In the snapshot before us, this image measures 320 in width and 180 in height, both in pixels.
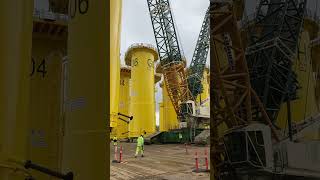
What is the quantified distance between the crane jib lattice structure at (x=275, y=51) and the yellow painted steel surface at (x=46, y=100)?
190 inches

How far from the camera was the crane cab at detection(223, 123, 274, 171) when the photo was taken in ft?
17.4

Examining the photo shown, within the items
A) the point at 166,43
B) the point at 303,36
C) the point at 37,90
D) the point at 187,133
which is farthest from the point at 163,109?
the point at 303,36

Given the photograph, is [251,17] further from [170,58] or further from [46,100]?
[170,58]

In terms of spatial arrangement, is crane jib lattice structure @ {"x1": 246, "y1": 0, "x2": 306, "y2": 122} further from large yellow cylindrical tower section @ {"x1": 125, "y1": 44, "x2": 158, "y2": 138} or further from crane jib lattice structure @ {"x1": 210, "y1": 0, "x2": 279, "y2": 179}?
large yellow cylindrical tower section @ {"x1": 125, "y1": 44, "x2": 158, "y2": 138}

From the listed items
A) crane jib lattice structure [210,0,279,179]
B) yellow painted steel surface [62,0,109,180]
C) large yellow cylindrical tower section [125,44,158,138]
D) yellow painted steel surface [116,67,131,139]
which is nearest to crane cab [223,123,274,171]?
crane jib lattice structure [210,0,279,179]

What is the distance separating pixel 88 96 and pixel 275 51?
241 centimetres

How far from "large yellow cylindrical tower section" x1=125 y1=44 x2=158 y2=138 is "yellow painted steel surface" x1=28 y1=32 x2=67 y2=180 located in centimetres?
4194

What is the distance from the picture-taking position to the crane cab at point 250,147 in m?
5.31

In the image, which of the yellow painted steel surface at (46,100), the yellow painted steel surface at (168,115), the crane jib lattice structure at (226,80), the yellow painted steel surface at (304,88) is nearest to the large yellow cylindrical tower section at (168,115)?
the yellow painted steel surface at (168,115)

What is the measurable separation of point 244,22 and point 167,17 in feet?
161

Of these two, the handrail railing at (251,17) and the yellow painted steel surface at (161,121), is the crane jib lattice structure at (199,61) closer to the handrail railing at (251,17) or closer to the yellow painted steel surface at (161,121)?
the yellow painted steel surface at (161,121)

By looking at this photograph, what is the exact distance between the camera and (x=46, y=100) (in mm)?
9109

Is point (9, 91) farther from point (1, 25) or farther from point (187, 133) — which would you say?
point (187, 133)

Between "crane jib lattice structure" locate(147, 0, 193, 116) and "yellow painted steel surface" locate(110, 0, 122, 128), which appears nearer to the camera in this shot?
"yellow painted steel surface" locate(110, 0, 122, 128)
